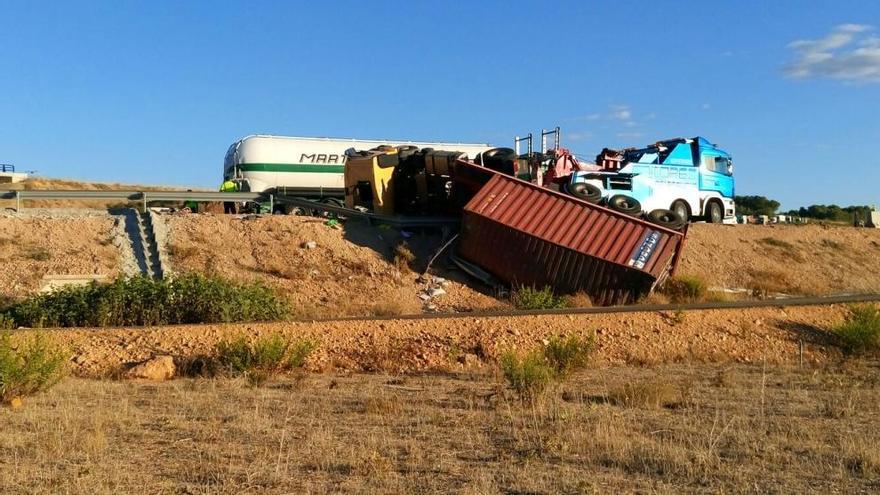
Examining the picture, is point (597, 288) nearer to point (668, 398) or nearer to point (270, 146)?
point (668, 398)

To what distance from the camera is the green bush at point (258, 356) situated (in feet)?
40.4

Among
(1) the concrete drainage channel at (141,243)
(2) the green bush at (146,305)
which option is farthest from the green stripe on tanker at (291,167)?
(2) the green bush at (146,305)

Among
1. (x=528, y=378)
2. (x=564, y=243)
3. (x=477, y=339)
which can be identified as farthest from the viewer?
(x=564, y=243)

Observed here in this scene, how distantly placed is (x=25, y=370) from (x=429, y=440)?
4.97 m

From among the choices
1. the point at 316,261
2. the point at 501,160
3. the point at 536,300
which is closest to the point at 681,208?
the point at 501,160

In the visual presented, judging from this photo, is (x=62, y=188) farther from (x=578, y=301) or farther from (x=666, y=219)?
(x=578, y=301)

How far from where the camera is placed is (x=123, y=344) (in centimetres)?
1365

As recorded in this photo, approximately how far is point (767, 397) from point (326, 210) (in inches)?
734

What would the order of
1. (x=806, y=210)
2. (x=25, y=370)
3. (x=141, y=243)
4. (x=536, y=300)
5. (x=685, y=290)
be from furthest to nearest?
(x=806, y=210) < (x=141, y=243) < (x=685, y=290) < (x=536, y=300) < (x=25, y=370)

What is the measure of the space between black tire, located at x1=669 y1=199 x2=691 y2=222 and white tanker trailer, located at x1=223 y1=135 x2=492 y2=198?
12.7 m

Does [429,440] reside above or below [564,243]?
below

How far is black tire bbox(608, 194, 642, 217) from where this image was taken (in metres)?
25.1

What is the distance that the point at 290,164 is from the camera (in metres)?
35.2

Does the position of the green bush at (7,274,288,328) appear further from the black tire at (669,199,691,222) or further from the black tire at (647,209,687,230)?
the black tire at (669,199,691,222)
